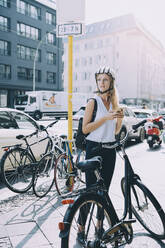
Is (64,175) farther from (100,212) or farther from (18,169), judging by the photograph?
(100,212)

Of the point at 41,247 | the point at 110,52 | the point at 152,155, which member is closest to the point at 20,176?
the point at 41,247

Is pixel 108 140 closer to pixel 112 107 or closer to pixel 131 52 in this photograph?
pixel 112 107

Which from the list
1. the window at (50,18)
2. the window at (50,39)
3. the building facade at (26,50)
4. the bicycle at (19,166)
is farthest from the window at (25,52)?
the bicycle at (19,166)

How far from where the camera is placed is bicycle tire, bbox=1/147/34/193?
4707mm

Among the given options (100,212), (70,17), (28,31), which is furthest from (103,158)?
(28,31)

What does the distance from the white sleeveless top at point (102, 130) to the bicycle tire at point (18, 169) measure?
2.17 meters

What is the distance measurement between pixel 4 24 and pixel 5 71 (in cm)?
595

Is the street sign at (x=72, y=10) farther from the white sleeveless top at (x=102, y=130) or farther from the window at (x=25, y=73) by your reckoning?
the window at (x=25, y=73)

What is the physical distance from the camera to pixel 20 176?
4.91m

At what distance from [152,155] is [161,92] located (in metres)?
85.2

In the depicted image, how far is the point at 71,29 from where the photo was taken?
15.5 ft

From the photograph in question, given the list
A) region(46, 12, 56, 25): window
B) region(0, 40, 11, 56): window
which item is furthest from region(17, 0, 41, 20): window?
region(0, 40, 11, 56): window

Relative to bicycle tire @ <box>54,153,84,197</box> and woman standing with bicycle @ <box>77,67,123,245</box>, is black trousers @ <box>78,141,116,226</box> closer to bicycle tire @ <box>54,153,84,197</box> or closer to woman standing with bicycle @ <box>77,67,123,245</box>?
woman standing with bicycle @ <box>77,67,123,245</box>

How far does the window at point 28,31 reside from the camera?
3731 centimetres
